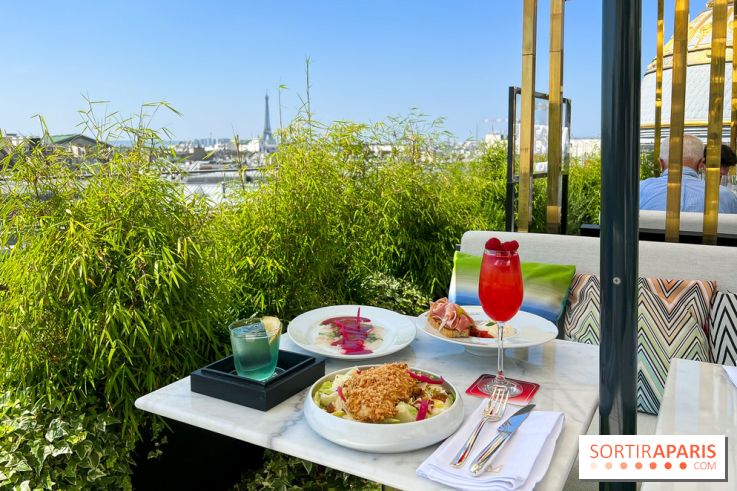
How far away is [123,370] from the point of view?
1.73 m

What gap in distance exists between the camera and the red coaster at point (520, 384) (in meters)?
1.21

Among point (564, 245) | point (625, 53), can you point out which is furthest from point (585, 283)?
point (625, 53)

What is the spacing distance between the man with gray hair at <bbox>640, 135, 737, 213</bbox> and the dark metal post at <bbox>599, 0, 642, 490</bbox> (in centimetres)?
229

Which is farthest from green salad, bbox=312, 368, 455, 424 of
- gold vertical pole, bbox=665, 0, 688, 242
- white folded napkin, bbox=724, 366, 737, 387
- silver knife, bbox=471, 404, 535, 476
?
gold vertical pole, bbox=665, 0, 688, 242

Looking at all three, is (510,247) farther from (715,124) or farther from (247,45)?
(247,45)

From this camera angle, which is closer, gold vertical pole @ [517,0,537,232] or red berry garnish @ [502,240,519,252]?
red berry garnish @ [502,240,519,252]

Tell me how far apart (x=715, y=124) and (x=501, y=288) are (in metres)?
1.78

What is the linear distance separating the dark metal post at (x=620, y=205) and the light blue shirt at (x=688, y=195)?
7.66 ft

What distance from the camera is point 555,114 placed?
2887mm

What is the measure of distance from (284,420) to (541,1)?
100 inches

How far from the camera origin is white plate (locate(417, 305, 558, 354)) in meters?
1.41

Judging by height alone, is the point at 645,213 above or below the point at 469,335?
above

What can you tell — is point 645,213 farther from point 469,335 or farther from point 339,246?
point 469,335

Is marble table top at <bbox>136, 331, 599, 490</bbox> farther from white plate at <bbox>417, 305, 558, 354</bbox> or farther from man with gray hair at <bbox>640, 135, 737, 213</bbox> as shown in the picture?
man with gray hair at <bbox>640, 135, 737, 213</bbox>
